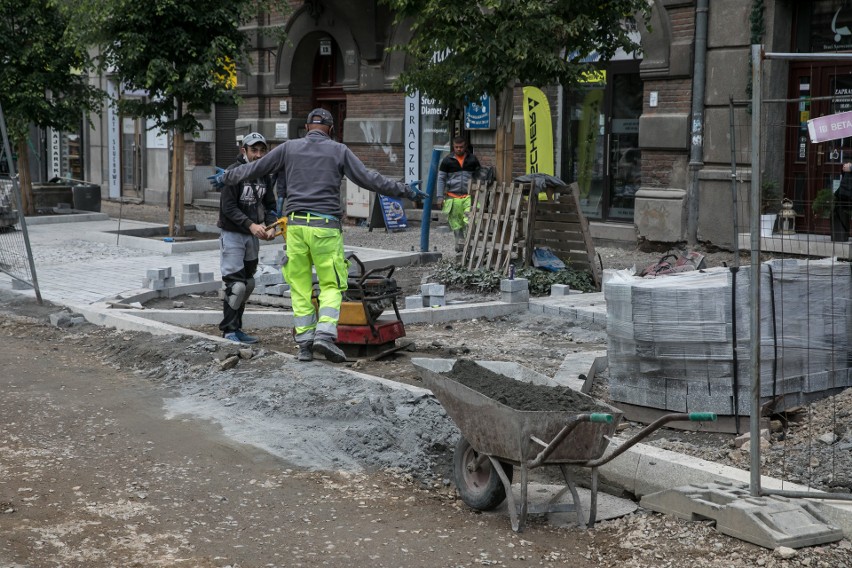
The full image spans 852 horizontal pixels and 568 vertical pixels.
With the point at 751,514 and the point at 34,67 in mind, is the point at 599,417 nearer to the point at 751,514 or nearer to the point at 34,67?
the point at 751,514

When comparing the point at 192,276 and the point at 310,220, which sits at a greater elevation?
the point at 310,220

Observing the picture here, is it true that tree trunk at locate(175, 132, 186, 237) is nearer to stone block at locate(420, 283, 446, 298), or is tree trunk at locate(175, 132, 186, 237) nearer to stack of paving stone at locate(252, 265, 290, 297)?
stack of paving stone at locate(252, 265, 290, 297)

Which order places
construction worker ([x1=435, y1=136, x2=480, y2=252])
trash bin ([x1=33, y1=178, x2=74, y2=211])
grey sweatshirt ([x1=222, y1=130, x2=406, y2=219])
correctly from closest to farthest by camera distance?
grey sweatshirt ([x1=222, y1=130, x2=406, y2=219]), construction worker ([x1=435, y1=136, x2=480, y2=252]), trash bin ([x1=33, y1=178, x2=74, y2=211])

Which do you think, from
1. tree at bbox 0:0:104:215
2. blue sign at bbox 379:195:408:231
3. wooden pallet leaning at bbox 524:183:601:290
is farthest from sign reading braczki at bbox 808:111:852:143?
tree at bbox 0:0:104:215

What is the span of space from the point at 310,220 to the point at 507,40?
581 centimetres

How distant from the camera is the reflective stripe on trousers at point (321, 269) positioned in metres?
8.27

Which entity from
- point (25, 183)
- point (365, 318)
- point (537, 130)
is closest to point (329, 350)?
point (365, 318)

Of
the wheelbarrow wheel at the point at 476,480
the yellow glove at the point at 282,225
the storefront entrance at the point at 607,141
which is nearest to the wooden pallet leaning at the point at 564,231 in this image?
the yellow glove at the point at 282,225

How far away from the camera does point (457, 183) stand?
1510 centimetres

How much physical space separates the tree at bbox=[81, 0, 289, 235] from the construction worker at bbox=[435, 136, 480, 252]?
14.7 feet

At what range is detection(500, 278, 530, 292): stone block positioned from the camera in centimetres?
1138

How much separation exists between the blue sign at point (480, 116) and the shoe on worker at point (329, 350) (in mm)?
11806

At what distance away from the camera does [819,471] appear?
585 centimetres

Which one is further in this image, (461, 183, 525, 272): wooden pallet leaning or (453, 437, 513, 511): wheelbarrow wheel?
(461, 183, 525, 272): wooden pallet leaning
